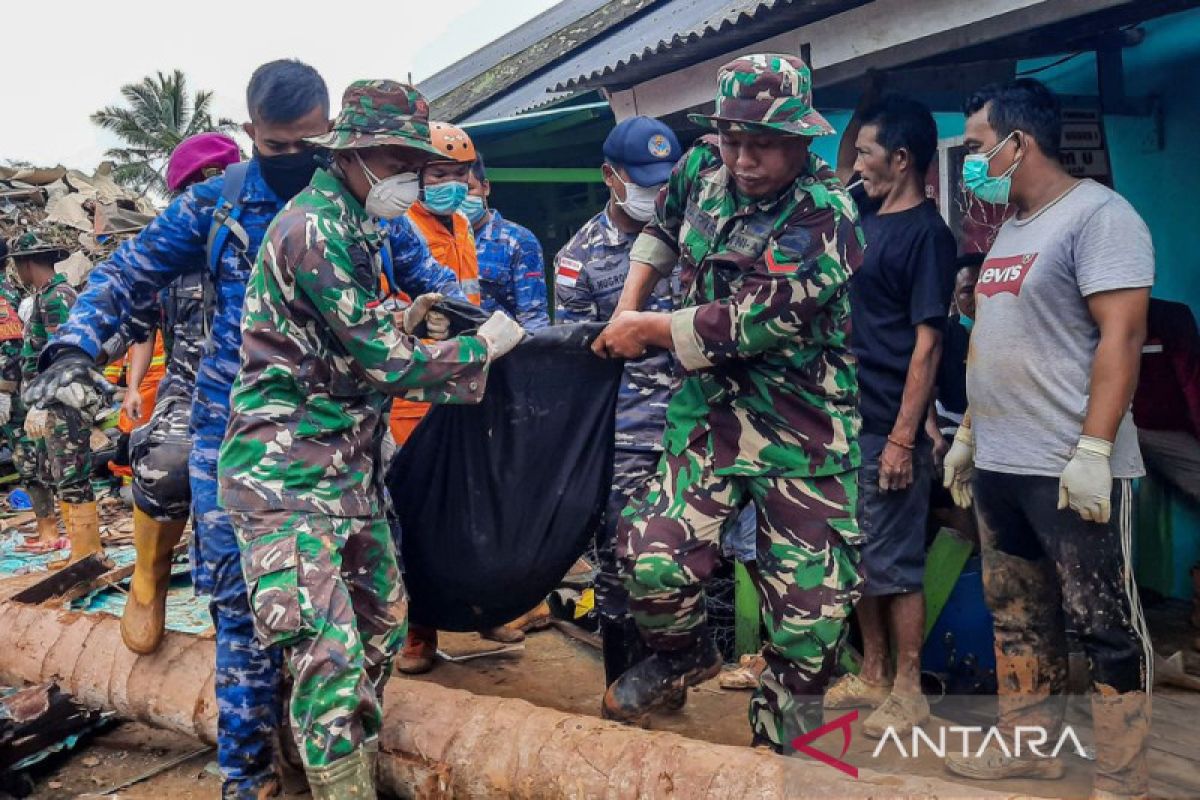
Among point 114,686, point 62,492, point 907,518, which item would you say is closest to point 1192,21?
point 907,518

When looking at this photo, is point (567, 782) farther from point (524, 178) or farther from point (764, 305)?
point (524, 178)

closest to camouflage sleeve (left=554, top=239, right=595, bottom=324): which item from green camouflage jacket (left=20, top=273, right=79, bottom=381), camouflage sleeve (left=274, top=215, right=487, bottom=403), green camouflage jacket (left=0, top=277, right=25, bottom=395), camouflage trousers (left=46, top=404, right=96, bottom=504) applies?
camouflage sleeve (left=274, top=215, right=487, bottom=403)

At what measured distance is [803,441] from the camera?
329 cm

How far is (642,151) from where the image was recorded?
4.14m

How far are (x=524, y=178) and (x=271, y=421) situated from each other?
5.88m

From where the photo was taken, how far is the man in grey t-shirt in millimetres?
3086

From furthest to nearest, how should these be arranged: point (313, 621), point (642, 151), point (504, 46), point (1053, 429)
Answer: point (504, 46) → point (642, 151) → point (1053, 429) → point (313, 621)

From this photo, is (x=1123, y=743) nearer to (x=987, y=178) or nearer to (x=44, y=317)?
(x=987, y=178)

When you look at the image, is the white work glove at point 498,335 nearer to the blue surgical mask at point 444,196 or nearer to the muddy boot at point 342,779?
the muddy boot at point 342,779

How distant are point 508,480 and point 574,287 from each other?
98 centimetres

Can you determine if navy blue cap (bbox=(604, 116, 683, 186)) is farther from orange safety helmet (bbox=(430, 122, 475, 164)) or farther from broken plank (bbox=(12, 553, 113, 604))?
broken plank (bbox=(12, 553, 113, 604))

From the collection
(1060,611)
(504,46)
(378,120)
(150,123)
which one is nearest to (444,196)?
(378,120)

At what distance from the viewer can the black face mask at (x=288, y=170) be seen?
11.5 ft

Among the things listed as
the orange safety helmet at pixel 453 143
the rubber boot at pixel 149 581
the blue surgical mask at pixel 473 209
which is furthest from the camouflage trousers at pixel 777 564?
the blue surgical mask at pixel 473 209
